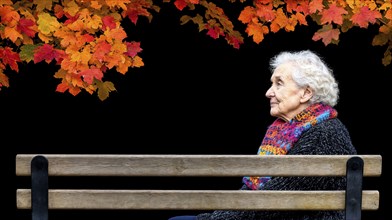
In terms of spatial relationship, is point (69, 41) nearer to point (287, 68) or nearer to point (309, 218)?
point (287, 68)

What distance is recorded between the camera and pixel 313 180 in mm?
3713

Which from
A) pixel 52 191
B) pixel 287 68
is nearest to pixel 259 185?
pixel 287 68

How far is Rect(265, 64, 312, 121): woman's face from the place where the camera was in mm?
4176

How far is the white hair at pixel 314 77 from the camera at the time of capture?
415 cm

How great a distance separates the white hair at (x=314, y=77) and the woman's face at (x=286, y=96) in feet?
0.10

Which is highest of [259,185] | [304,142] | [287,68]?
[287,68]

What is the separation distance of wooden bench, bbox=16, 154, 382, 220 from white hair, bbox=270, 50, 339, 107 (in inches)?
34.1

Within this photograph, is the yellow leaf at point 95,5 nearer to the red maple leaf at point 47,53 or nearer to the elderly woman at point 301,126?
the red maple leaf at point 47,53

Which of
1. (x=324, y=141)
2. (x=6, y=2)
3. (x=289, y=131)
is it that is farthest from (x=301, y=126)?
(x=6, y=2)

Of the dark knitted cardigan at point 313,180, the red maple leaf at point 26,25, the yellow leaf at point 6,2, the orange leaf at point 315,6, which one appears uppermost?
the orange leaf at point 315,6

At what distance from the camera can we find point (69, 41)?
4.32m

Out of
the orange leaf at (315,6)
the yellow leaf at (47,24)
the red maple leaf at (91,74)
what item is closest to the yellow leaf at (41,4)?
the yellow leaf at (47,24)

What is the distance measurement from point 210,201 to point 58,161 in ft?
2.22

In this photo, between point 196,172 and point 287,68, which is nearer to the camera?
point 196,172
